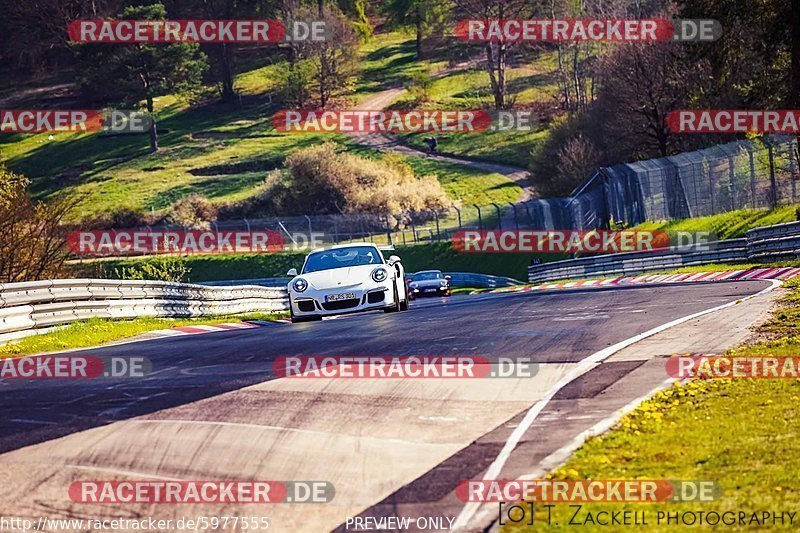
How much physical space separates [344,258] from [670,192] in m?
20.5

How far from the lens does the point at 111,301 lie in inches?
936

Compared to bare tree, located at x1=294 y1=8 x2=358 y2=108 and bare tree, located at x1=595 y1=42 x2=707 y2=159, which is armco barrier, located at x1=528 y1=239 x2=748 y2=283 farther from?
bare tree, located at x1=294 y1=8 x2=358 y2=108

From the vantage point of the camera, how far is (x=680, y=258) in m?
35.2

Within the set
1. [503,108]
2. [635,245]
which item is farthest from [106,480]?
[503,108]

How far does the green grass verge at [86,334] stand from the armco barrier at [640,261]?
15380 millimetres

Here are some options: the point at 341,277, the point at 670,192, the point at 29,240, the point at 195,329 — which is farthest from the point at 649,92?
the point at 341,277

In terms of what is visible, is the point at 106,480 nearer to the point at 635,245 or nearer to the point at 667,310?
the point at 667,310

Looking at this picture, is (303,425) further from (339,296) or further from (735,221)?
(735,221)

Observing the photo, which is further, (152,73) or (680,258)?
(152,73)

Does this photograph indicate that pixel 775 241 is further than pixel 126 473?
Yes

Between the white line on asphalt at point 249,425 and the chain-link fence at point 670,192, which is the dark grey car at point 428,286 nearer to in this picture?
the chain-link fence at point 670,192

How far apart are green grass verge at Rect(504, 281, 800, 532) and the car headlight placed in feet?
34.9

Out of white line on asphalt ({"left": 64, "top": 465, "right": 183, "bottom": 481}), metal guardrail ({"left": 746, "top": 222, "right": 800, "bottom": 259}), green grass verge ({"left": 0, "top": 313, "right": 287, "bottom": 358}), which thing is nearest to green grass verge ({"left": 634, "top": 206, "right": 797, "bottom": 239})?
metal guardrail ({"left": 746, "top": 222, "right": 800, "bottom": 259})

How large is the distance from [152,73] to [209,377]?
310ft
